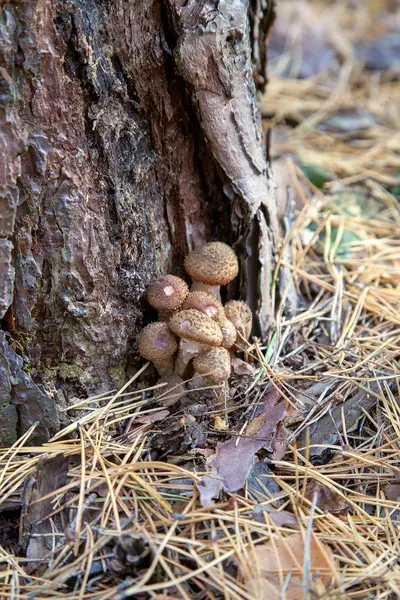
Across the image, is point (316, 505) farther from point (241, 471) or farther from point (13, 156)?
point (13, 156)

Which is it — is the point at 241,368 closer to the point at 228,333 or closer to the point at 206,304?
the point at 228,333

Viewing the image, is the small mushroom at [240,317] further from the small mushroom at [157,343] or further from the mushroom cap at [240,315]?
the small mushroom at [157,343]

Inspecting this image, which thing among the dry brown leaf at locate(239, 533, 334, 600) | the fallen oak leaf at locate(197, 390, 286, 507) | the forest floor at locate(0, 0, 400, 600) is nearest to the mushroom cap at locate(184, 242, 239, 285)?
the forest floor at locate(0, 0, 400, 600)

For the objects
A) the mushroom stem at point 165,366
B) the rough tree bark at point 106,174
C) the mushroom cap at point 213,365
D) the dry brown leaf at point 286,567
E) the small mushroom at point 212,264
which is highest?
the rough tree bark at point 106,174

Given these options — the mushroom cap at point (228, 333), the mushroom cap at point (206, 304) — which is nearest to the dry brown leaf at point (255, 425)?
the mushroom cap at point (228, 333)

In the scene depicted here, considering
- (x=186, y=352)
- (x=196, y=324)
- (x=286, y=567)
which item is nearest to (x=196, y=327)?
(x=196, y=324)

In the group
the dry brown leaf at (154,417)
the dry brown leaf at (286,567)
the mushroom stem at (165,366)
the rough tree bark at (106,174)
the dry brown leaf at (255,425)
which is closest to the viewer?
the dry brown leaf at (286,567)
